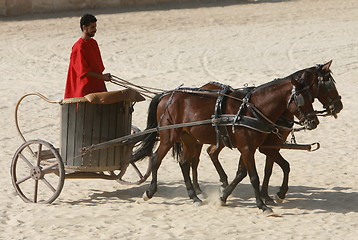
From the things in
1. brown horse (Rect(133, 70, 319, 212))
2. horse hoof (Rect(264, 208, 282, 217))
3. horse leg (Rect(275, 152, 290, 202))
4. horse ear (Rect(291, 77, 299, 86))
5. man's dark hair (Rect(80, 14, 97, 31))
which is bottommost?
horse hoof (Rect(264, 208, 282, 217))

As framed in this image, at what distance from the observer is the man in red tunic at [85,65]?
8727 millimetres

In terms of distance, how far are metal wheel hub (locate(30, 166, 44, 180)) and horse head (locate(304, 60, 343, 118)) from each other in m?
3.02

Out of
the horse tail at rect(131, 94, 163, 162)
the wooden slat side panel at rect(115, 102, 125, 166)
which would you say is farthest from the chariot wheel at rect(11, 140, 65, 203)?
the horse tail at rect(131, 94, 163, 162)

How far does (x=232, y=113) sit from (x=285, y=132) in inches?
25.5

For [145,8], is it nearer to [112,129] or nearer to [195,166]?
[195,166]

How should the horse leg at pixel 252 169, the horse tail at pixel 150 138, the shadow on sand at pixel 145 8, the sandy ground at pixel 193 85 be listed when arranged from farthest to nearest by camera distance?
the shadow on sand at pixel 145 8, the horse tail at pixel 150 138, the horse leg at pixel 252 169, the sandy ground at pixel 193 85

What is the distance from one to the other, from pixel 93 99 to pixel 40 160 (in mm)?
1051

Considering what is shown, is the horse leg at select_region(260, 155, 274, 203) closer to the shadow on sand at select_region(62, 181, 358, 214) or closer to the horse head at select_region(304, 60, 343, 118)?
the shadow on sand at select_region(62, 181, 358, 214)

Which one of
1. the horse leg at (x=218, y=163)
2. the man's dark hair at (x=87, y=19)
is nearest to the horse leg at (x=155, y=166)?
the horse leg at (x=218, y=163)

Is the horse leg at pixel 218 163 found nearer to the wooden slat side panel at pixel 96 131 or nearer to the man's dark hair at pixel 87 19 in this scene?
the wooden slat side panel at pixel 96 131

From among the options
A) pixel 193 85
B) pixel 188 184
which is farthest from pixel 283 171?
pixel 193 85

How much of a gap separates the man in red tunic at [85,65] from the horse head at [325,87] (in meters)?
2.18

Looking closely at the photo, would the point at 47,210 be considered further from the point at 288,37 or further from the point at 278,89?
the point at 288,37

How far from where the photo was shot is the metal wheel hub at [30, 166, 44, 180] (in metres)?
8.88
